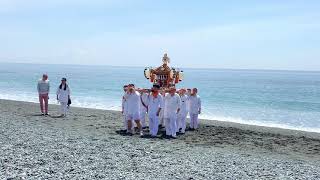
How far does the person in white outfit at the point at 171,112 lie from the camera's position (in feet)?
57.2

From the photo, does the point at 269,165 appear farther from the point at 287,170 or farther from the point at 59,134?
the point at 59,134

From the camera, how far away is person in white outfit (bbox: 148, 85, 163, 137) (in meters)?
17.0

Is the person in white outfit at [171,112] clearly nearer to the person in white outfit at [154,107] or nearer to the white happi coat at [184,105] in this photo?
the person in white outfit at [154,107]

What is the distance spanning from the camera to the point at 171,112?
57.3 ft

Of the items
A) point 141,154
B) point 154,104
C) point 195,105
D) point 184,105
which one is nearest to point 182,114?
point 184,105

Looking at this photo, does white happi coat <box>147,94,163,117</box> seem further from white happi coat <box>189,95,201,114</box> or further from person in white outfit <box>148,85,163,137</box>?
white happi coat <box>189,95,201,114</box>

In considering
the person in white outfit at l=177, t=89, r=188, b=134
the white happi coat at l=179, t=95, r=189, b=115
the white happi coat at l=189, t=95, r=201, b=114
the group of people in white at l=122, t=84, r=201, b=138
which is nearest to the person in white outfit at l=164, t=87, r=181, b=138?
the group of people in white at l=122, t=84, r=201, b=138

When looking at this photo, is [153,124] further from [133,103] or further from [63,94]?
[63,94]

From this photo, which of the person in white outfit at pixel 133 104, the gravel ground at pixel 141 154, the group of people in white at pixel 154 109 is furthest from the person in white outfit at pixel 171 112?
the person in white outfit at pixel 133 104

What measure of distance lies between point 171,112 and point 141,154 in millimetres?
4741

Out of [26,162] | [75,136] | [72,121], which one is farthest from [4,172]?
[72,121]

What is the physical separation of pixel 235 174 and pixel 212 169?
0.63 m

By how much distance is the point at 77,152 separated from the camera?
1262cm

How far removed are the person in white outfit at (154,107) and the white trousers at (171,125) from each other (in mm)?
456
